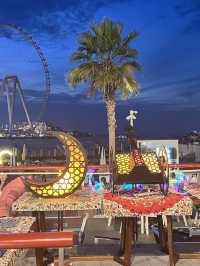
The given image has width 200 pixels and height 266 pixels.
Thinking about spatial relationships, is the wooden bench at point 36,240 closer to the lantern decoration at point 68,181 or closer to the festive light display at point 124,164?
the lantern decoration at point 68,181

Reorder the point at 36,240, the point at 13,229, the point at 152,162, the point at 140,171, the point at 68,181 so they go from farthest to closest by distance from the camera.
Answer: the point at 152,162, the point at 140,171, the point at 68,181, the point at 13,229, the point at 36,240

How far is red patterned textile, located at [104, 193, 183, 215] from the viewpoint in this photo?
448 centimetres

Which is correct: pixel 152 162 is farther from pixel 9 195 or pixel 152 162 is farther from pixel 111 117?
pixel 111 117

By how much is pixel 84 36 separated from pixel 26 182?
611 inches

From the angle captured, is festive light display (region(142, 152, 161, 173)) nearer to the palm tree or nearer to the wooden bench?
the wooden bench

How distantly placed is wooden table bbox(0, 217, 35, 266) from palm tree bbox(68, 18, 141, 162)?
1588 centimetres

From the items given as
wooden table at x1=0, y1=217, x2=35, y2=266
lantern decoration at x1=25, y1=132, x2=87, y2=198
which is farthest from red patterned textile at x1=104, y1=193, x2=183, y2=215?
wooden table at x1=0, y1=217, x2=35, y2=266

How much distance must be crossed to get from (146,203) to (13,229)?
1.93 metres

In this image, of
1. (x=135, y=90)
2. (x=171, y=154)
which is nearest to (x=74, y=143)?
(x=171, y=154)

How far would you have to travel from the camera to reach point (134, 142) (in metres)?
5.55

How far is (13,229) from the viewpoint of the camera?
2.90m

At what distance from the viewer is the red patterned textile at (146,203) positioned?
448cm

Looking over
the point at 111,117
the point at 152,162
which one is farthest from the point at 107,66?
the point at 152,162

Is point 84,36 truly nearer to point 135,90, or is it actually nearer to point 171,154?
point 135,90
